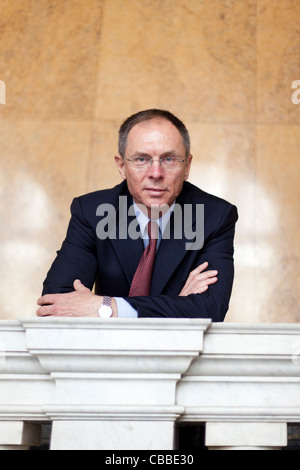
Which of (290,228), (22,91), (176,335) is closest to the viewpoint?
(176,335)

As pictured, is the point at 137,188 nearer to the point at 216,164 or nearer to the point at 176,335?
the point at 176,335

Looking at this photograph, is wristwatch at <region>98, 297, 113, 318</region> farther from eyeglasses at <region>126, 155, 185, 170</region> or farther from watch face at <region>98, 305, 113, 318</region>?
eyeglasses at <region>126, 155, 185, 170</region>

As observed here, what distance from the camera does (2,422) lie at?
1.17 meters

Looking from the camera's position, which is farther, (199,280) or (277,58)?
(277,58)

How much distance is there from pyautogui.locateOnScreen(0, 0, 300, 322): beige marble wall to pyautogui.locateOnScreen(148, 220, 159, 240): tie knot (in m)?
1.41

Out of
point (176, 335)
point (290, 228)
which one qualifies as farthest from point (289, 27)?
point (176, 335)

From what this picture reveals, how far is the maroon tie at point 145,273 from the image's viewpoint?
6.96 feet

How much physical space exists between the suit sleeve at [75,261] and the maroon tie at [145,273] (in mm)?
169

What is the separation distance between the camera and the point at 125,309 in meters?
1.77

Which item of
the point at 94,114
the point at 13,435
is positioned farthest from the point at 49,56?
the point at 13,435

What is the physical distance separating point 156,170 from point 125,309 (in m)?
0.61

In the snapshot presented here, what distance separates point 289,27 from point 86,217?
90.4 inches

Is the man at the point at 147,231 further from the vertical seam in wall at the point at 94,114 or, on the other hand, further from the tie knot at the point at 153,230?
the vertical seam in wall at the point at 94,114

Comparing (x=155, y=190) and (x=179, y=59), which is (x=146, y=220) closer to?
(x=155, y=190)
